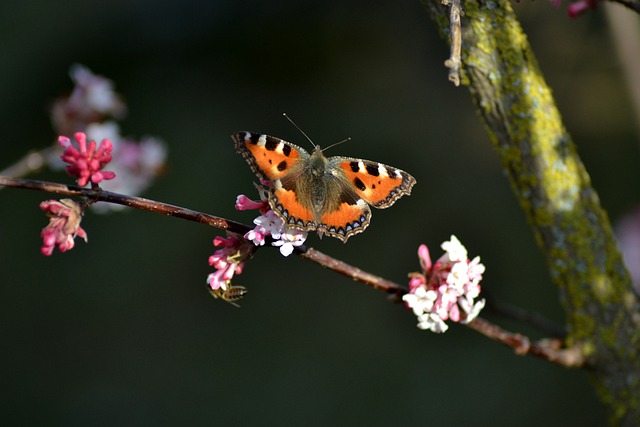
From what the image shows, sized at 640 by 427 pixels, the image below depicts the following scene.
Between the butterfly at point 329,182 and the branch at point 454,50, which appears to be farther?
the butterfly at point 329,182

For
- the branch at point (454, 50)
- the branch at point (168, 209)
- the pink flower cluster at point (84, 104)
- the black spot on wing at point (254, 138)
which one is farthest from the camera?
the pink flower cluster at point (84, 104)

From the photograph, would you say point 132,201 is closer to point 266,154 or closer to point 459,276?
point 266,154

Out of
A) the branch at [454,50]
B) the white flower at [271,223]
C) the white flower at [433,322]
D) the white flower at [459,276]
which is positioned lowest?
the white flower at [433,322]

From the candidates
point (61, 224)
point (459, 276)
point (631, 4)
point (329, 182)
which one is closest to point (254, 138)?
point (329, 182)

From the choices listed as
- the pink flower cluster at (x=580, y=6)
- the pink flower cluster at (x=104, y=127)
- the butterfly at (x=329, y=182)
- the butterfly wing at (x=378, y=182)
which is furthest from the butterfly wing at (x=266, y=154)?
the pink flower cluster at (x=104, y=127)

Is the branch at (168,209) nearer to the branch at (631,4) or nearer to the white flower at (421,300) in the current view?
the white flower at (421,300)

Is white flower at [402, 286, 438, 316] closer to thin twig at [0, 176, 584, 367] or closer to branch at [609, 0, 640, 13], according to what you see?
thin twig at [0, 176, 584, 367]

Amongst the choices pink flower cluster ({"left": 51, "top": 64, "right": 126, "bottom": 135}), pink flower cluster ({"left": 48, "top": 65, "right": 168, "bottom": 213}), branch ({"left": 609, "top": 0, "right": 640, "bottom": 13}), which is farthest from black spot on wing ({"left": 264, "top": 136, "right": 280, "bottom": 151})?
pink flower cluster ({"left": 51, "top": 64, "right": 126, "bottom": 135})
